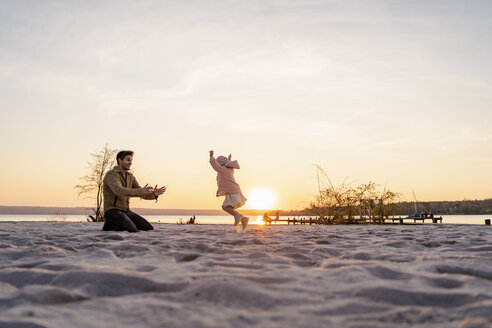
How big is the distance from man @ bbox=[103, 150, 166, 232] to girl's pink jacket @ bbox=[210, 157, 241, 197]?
1312 millimetres

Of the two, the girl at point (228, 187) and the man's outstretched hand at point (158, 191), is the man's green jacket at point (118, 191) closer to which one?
the man's outstretched hand at point (158, 191)

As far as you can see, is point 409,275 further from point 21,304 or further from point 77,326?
point 21,304

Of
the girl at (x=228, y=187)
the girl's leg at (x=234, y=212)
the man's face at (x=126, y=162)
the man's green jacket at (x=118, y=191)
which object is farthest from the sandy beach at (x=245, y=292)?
the girl at (x=228, y=187)

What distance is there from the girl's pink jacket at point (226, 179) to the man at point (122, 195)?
1312 millimetres

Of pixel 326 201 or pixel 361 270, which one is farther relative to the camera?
pixel 326 201

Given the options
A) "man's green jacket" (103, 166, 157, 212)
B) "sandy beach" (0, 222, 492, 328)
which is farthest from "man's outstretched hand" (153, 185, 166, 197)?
"sandy beach" (0, 222, 492, 328)

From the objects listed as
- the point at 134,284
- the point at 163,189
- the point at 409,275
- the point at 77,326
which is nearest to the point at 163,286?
the point at 134,284

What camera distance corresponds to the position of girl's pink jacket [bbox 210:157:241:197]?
23.7 ft

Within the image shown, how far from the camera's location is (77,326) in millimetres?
1464

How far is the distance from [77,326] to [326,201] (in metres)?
13.0

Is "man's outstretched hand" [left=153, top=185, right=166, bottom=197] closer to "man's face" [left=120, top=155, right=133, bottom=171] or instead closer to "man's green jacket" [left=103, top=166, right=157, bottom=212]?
"man's green jacket" [left=103, top=166, right=157, bottom=212]

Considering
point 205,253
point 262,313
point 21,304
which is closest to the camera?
point 262,313

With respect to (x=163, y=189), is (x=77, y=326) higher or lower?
lower

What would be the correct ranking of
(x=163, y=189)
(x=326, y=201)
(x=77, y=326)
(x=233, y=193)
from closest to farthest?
(x=77, y=326), (x=163, y=189), (x=233, y=193), (x=326, y=201)
